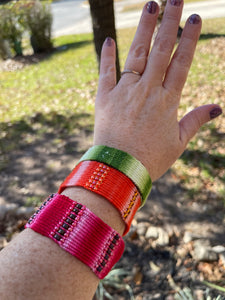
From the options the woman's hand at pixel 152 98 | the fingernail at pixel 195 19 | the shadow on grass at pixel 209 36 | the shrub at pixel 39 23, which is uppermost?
the fingernail at pixel 195 19

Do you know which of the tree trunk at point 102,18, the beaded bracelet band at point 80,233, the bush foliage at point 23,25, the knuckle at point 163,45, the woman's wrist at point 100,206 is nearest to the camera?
the beaded bracelet band at point 80,233

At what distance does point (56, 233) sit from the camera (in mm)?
1132

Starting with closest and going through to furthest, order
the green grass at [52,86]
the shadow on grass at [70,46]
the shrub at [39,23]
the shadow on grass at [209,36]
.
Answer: the green grass at [52,86] < the shadow on grass at [209,36] < the shrub at [39,23] < the shadow on grass at [70,46]

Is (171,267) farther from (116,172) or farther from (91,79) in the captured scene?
(91,79)

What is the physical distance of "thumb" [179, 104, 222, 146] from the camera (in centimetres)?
167

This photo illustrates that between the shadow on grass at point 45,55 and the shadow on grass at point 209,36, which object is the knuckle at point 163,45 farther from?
the shadow on grass at point 45,55

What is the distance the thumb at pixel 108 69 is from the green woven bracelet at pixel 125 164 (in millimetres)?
512

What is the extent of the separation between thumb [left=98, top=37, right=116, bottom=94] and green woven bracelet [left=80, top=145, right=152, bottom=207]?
1.68 feet

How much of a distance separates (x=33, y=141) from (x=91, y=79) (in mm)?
2921

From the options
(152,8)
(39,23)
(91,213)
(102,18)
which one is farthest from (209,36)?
(91,213)

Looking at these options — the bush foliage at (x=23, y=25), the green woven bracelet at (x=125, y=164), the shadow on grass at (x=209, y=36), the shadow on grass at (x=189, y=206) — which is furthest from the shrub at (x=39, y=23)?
the green woven bracelet at (x=125, y=164)

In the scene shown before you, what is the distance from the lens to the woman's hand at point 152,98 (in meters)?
1.57

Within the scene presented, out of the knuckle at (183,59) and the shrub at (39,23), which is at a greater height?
the knuckle at (183,59)

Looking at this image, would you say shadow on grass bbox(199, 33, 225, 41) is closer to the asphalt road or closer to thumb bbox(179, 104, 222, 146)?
the asphalt road
